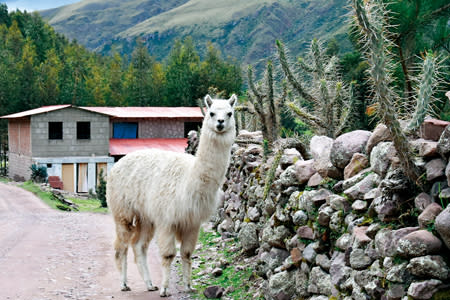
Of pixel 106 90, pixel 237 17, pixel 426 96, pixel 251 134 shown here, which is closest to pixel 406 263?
pixel 426 96

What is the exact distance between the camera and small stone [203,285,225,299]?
6.59 metres

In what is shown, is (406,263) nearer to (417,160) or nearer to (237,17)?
(417,160)

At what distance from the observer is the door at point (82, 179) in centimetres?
2988

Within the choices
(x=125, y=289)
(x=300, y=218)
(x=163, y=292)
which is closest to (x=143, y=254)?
(x=125, y=289)

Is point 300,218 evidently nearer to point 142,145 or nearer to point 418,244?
point 418,244

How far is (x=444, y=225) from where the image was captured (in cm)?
318

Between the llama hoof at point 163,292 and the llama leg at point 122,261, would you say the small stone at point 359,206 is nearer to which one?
the llama hoof at point 163,292

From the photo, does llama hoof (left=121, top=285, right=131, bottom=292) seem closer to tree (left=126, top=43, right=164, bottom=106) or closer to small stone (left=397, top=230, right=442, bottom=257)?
small stone (left=397, top=230, right=442, bottom=257)

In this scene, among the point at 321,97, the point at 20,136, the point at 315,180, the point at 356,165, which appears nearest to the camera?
the point at 356,165

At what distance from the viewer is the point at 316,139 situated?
6117mm

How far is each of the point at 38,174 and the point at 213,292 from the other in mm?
23983

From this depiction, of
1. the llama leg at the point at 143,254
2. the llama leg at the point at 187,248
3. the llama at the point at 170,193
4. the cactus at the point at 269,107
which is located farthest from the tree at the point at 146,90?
the llama leg at the point at 187,248

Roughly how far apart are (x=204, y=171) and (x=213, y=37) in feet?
528

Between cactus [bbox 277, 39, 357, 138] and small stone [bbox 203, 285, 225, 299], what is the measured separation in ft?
9.19
